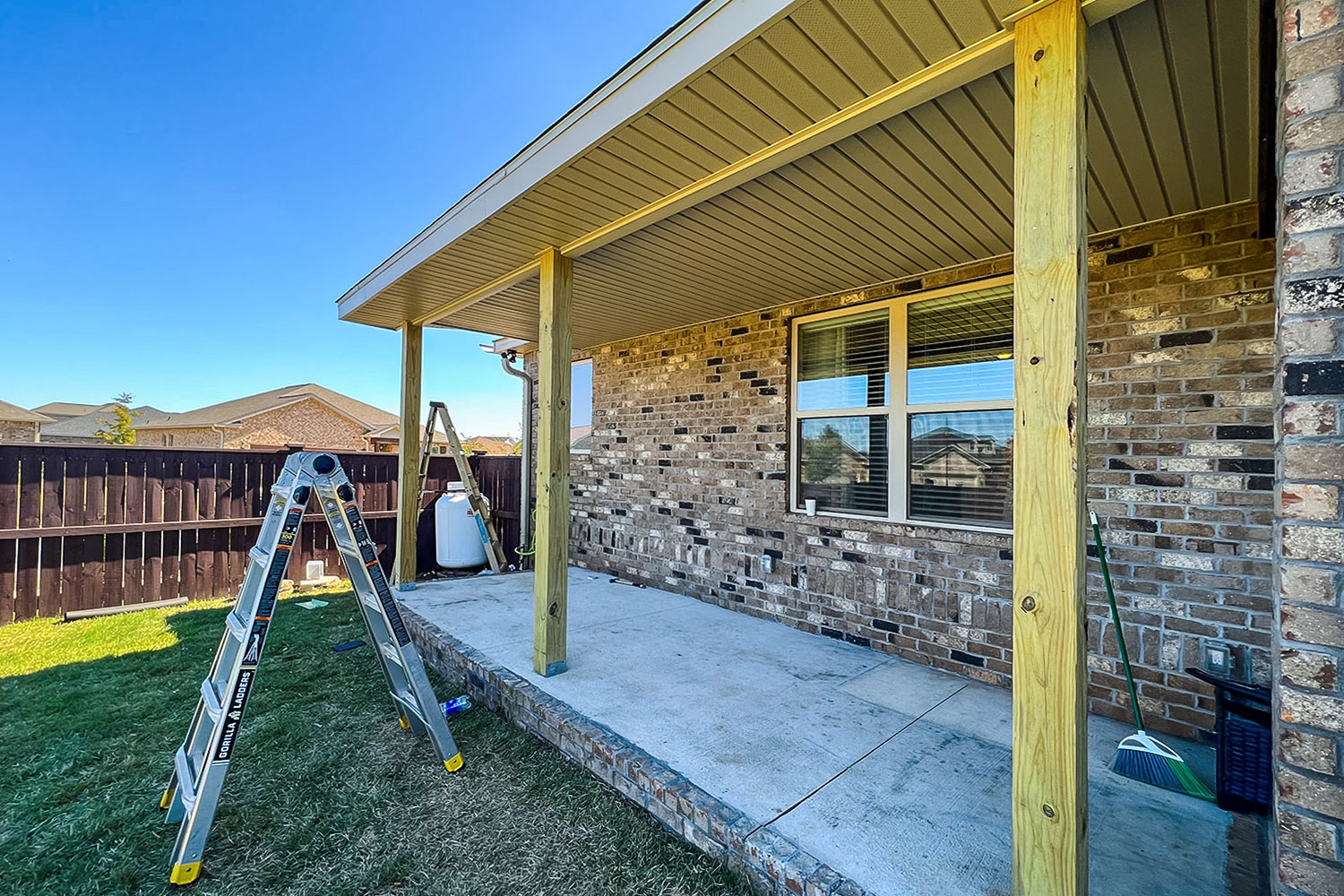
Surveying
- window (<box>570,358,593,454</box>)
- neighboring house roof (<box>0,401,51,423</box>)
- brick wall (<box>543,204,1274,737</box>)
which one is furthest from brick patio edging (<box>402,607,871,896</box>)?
neighboring house roof (<box>0,401,51,423</box>)

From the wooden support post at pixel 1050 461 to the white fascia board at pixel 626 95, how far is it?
0.77 metres

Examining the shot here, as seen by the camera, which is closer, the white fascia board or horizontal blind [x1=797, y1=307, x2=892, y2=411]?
the white fascia board

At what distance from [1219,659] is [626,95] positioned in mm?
3606

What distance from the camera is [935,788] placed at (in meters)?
2.17

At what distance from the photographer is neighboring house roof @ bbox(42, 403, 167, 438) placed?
21547mm

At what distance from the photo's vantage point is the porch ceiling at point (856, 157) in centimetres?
165

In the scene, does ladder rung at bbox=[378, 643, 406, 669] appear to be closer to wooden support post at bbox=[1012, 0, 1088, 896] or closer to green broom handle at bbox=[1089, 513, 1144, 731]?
wooden support post at bbox=[1012, 0, 1088, 896]

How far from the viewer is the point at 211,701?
7.08ft

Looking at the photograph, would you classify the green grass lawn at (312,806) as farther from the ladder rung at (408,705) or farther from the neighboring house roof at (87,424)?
the neighboring house roof at (87,424)

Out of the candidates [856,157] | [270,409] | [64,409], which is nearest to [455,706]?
[856,157]

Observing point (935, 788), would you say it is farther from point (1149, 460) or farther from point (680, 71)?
point (680, 71)

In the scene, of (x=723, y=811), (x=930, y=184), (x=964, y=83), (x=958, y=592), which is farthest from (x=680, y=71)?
(x=958, y=592)

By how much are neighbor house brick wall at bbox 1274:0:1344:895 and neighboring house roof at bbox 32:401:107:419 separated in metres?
37.6

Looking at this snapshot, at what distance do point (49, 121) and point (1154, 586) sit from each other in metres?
23.2
